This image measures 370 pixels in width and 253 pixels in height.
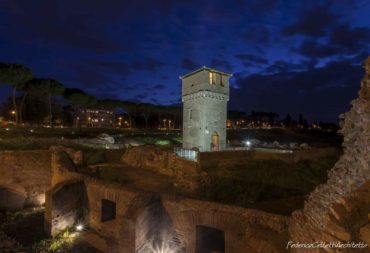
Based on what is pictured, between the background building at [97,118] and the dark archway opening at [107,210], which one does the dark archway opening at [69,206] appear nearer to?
the dark archway opening at [107,210]

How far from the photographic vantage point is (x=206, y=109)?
23.0 m

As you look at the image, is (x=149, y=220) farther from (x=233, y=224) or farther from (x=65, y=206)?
(x=65, y=206)

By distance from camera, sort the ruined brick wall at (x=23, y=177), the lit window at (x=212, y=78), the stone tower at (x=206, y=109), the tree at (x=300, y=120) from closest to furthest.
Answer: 1. the ruined brick wall at (x=23, y=177)
2. the stone tower at (x=206, y=109)
3. the lit window at (x=212, y=78)
4. the tree at (x=300, y=120)

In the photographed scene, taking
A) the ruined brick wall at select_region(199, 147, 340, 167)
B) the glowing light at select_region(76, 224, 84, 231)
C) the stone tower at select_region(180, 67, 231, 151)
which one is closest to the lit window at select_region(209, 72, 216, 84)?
the stone tower at select_region(180, 67, 231, 151)

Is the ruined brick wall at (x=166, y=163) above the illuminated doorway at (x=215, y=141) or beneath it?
beneath

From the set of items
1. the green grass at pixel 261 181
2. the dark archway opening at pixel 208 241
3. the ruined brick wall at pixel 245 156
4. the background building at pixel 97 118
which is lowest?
the dark archway opening at pixel 208 241

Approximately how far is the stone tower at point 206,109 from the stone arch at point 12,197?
45.0 ft

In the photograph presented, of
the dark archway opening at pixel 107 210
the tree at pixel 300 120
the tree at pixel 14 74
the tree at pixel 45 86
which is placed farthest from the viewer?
the tree at pixel 300 120

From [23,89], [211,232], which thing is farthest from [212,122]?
[23,89]

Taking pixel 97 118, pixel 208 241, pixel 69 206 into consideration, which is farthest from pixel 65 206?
pixel 97 118

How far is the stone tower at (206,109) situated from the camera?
22934 mm

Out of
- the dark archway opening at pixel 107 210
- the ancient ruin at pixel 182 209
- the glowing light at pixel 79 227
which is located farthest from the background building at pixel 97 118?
the dark archway opening at pixel 107 210

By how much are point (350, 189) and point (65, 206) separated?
13.1 m

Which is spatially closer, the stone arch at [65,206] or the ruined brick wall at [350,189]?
the ruined brick wall at [350,189]
